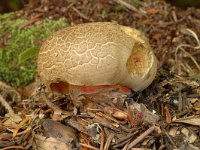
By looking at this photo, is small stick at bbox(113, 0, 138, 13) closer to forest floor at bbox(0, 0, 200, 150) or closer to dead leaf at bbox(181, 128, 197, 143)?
forest floor at bbox(0, 0, 200, 150)

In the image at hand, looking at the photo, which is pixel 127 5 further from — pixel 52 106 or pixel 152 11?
pixel 52 106

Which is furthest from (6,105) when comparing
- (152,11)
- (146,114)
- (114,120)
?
(152,11)

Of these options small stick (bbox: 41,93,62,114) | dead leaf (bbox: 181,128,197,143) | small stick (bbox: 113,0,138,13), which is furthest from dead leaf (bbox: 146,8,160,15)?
dead leaf (bbox: 181,128,197,143)

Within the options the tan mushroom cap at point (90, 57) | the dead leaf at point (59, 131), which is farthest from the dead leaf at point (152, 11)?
the dead leaf at point (59, 131)

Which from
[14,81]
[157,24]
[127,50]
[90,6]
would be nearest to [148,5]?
[157,24]

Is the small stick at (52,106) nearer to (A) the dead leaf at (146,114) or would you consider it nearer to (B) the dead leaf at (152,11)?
(A) the dead leaf at (146,114)

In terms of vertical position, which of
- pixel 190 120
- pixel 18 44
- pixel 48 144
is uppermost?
pixel 18 44

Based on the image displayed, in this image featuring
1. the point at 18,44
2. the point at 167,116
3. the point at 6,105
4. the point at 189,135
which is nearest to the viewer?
the point at 189,135
